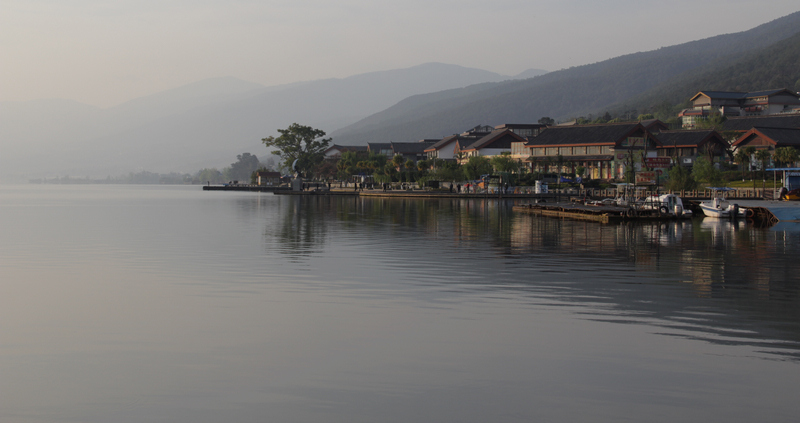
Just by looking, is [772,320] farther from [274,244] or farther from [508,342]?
[274,244]

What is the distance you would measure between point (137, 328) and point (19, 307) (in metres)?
4.72

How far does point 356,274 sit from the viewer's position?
74.4ft

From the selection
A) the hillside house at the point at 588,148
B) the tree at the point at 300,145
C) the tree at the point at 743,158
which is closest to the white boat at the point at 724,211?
the tree at the point at 743,158

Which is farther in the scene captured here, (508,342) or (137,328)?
(137,328)

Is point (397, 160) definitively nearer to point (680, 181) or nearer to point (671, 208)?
point (680, 181)

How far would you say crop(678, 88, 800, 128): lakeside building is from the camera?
494ft

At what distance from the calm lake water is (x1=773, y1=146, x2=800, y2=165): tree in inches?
2757

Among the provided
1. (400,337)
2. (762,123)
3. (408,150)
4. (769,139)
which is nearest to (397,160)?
(408,150)

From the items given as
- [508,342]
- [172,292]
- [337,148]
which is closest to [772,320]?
[508,342]

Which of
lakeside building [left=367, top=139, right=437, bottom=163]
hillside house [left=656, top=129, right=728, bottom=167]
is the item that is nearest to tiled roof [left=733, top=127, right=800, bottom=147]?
hillside house [left=656, top=129, right=728, bottom=167]

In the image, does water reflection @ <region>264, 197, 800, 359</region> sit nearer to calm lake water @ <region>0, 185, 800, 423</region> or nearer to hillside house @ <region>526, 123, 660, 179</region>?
calm lake water @ <region>0, 185, 800, 423</region>

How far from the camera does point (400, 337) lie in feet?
44.3

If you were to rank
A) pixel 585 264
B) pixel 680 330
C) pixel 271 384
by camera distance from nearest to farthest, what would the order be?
pixel 271 384
pixel 680 330
pixel 585 264

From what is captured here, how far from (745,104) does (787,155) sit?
7217 cm
